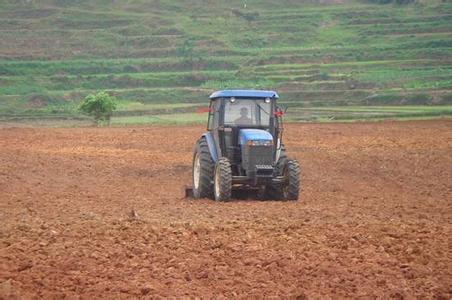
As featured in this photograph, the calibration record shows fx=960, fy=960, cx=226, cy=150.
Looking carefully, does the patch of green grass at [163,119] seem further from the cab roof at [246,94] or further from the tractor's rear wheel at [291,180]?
the tractor's rear wheel at [291,180]

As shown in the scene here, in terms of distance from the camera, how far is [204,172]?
51.8ft

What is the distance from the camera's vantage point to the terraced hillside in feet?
187

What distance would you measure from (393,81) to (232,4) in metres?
42.6

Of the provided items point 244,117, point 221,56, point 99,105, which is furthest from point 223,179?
point 221,56

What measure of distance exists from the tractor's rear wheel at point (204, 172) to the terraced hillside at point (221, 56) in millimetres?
29555

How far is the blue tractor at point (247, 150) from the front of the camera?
15.1 meters

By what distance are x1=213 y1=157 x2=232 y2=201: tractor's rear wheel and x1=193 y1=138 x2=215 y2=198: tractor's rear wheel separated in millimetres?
616

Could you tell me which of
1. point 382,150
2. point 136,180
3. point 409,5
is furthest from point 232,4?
point 136,180

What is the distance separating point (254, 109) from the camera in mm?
15812

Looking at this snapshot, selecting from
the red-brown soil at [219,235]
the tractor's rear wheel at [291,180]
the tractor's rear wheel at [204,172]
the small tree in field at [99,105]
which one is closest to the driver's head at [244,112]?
the tractor's rear wheel at [204,172]

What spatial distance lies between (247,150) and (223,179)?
656mm

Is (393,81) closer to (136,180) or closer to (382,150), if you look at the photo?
(382,150)

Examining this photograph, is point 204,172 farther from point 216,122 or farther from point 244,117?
point 244,117

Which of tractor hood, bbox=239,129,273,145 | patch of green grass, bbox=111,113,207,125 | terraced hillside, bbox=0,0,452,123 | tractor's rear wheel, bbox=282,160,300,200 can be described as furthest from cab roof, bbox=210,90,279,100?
patch of green grass, bbox=111,113,207,125
